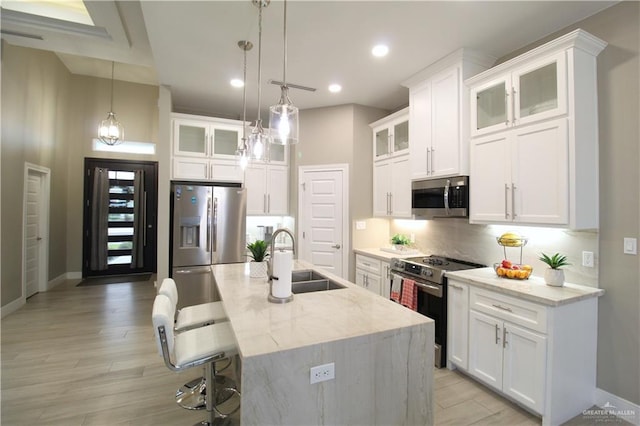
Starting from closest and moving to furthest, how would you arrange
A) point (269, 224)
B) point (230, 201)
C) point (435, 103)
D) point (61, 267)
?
point (435, 103)
point (230, 201)
point (269, 224)
point (61, 267)

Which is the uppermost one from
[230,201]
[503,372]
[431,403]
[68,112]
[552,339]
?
[68,112]

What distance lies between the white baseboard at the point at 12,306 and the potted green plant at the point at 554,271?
603 centimetres

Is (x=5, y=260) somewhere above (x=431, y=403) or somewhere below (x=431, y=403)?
above

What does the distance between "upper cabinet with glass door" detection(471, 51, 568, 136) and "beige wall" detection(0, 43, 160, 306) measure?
553 cm

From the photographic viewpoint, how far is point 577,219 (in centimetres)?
210

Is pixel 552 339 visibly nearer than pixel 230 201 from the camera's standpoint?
Yes

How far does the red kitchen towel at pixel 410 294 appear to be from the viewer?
2955mm

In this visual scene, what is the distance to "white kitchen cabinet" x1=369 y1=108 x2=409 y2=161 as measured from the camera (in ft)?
12.2

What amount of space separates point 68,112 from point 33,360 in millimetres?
4820

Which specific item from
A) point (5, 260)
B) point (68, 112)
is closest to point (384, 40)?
point (5, 260)

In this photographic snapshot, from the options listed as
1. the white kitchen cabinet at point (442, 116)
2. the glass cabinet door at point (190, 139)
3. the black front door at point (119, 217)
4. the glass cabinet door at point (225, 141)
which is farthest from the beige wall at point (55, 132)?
the white kitchen cabinet at point (442, 116)

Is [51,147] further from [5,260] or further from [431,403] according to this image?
[431,403]

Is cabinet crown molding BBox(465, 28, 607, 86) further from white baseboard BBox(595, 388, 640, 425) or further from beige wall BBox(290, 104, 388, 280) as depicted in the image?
white baseboard BBox(595, 388, 640, 425)

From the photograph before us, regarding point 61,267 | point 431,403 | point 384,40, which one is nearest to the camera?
point 431,403
